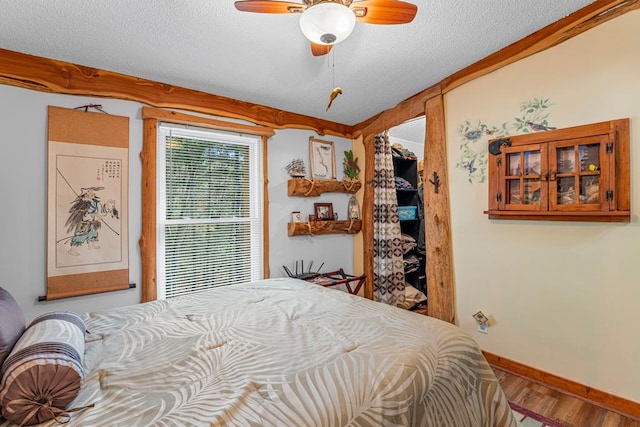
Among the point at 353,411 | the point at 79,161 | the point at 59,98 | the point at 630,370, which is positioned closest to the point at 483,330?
the point at 630,370

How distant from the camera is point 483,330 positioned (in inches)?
100

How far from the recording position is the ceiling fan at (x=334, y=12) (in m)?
1.37

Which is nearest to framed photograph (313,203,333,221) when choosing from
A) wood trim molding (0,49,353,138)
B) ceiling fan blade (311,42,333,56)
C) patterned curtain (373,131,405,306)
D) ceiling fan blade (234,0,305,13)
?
patterned curtain (373,131,405,306)

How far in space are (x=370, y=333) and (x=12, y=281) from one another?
7.49ft

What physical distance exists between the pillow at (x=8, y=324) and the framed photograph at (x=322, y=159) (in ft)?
8.63

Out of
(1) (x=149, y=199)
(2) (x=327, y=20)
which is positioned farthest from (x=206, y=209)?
(2) (x=327, y=20)

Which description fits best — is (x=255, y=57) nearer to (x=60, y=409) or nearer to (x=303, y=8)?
(x=303, y=8)

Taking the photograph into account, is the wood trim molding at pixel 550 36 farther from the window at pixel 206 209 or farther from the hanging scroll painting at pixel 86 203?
the hanging scroll painting at pixel 86 203

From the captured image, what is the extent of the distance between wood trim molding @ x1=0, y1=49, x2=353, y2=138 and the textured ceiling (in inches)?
2.7

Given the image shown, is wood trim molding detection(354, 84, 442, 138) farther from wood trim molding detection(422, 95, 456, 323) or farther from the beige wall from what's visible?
the beige wall

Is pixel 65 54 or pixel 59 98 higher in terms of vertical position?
pixel 65 54

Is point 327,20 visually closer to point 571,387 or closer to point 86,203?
point 86,203

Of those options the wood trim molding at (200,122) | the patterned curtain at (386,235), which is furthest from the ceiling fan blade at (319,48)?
the patterned curtain at (386,235)

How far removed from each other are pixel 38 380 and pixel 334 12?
1.70m
